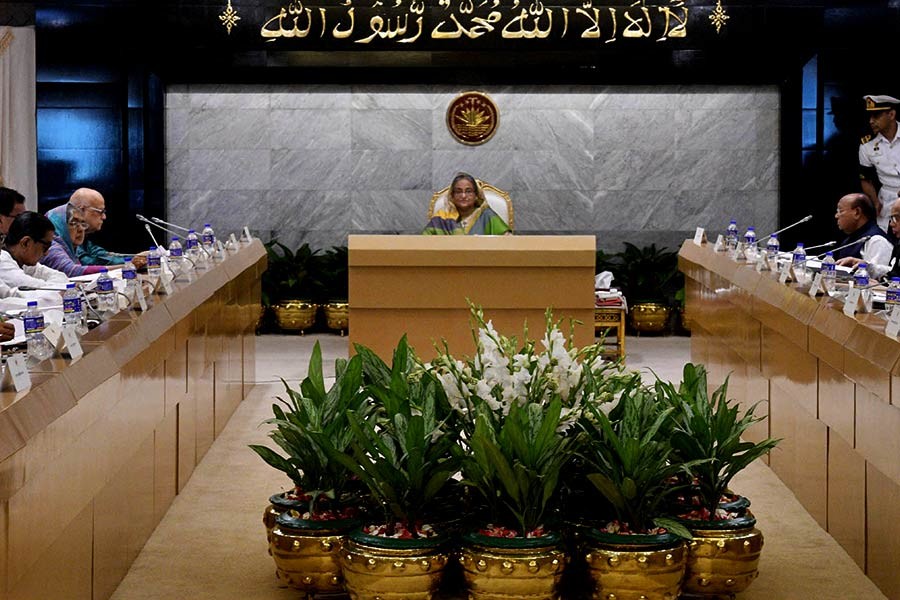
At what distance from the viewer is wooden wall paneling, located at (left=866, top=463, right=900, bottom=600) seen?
446 cm

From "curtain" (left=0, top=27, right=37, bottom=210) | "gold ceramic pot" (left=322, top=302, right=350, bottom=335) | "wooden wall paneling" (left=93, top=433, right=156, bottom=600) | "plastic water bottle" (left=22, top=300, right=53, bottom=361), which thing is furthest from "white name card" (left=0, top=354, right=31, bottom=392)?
"curtain" (left=0, top=27, right=37, bottom=210)

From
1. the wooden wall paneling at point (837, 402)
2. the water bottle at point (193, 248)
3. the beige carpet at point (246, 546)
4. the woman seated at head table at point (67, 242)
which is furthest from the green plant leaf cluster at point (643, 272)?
the wooden wall paneling at point (837, 402)

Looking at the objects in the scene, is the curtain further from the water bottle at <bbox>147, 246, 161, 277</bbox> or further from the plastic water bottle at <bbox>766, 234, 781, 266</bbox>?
the plastic water bottle at <bbox>766, 234, 781, 266</bbox>

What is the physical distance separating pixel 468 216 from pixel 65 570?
6.01 m

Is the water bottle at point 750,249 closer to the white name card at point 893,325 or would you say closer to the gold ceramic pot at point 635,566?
the white name card at point 893,325

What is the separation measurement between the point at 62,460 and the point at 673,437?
1885mm

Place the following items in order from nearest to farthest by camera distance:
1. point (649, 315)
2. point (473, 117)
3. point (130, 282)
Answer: point (130, 282) → point (649, 315) → point (473, 117)

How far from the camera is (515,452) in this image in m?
4.07

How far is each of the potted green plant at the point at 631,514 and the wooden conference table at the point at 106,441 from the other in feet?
4.86

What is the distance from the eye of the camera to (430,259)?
332 inches

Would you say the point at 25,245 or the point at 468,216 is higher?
the point at 468,216

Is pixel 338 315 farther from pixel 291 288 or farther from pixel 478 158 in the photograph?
pixel 478 158

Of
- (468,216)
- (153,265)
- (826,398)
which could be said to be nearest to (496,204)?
(468,216)

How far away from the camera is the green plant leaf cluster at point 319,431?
173 inches
